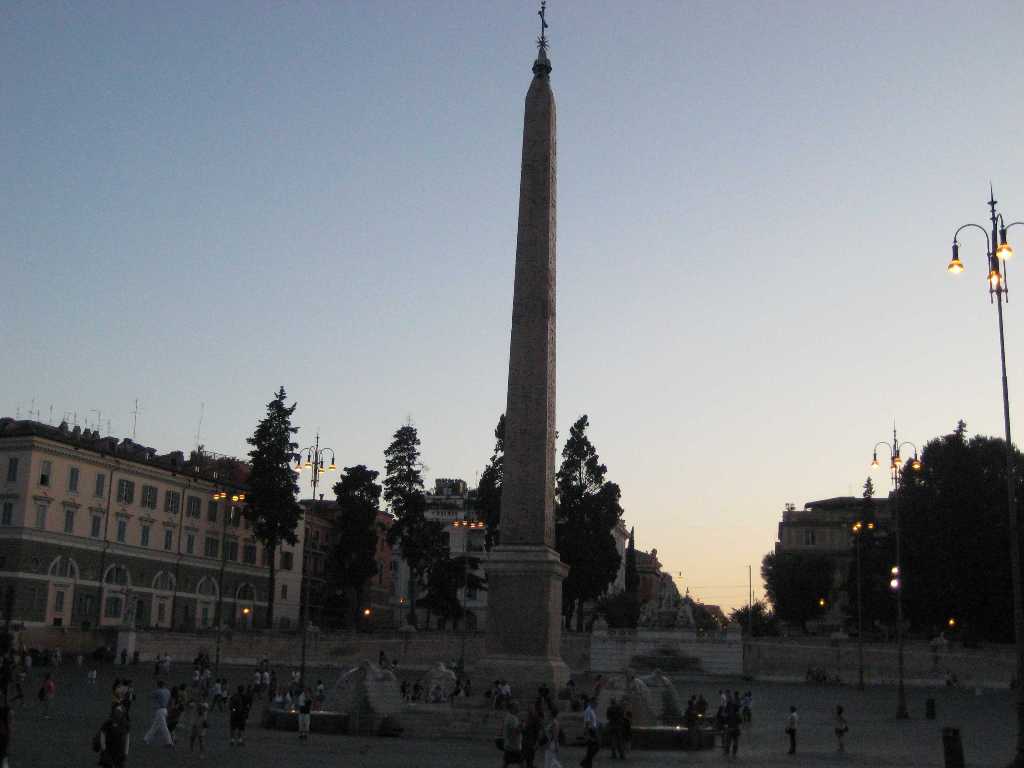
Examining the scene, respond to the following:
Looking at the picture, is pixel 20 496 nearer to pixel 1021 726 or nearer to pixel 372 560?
pixel 372 560

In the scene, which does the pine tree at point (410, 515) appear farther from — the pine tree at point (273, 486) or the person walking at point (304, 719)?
the person walking at point (304, 719)

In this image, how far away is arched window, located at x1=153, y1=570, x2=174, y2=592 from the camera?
63375 mm

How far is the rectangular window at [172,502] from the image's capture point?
64.9 meters

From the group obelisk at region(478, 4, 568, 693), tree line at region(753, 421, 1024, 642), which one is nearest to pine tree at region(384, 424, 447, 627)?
tree line at region(753, 421, 1024, 642)

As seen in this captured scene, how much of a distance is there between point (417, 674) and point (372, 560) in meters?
15.3

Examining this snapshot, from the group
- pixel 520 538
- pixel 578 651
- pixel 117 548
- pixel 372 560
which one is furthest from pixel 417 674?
pixel 520 538

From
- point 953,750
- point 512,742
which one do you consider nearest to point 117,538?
point 512,742

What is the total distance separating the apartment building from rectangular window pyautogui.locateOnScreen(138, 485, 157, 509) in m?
0.06

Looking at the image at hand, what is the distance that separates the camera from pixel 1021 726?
15930 mm

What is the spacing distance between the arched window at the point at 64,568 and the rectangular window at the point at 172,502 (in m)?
7.90

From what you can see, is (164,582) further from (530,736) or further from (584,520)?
(530,736)

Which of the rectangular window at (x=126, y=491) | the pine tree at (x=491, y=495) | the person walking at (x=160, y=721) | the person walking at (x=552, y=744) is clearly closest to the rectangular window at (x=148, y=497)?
the rectangular window at (x=126, y=491)

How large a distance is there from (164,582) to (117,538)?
448 centimetres

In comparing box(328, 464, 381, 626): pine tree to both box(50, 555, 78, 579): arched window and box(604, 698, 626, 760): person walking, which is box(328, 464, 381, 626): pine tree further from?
box(604, 698, 626, 760): person walking
